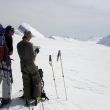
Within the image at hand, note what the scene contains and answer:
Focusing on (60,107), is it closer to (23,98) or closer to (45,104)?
(45,104)

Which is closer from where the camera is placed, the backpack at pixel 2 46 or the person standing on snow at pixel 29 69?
the backpack at pixel 2 46

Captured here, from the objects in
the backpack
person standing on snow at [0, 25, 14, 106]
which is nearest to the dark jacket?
person standing on snow at [0, 25, 14, 106]

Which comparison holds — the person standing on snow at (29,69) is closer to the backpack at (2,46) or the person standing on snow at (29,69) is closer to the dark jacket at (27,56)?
the dark jacket at (27,56)

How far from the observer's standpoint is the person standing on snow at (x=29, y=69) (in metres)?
8.83

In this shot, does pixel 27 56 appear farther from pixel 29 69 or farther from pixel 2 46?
pixel 2 46

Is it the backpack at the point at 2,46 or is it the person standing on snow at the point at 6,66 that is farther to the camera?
the person standing on snow at the point at 6,66

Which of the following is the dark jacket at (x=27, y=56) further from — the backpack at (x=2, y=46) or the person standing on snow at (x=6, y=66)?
the backpack at (x=2, y=46)

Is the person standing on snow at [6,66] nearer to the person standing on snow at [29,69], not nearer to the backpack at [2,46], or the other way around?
the backpack at [2,46]

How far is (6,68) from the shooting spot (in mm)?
8938

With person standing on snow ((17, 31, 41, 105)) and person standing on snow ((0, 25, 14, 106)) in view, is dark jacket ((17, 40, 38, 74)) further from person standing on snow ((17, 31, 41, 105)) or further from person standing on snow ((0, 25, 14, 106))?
person standing on snow ((0, 25, 14, 106))

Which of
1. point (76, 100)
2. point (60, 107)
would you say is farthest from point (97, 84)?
point (60, 107)

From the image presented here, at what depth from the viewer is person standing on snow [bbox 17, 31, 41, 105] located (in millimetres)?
8828

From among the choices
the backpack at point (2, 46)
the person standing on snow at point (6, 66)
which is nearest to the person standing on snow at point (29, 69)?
the person standing on snow at point (6, 66)

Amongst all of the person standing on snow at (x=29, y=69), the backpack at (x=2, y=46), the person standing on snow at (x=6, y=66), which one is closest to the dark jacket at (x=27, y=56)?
the person standing on snow at (x=29, y=69)
